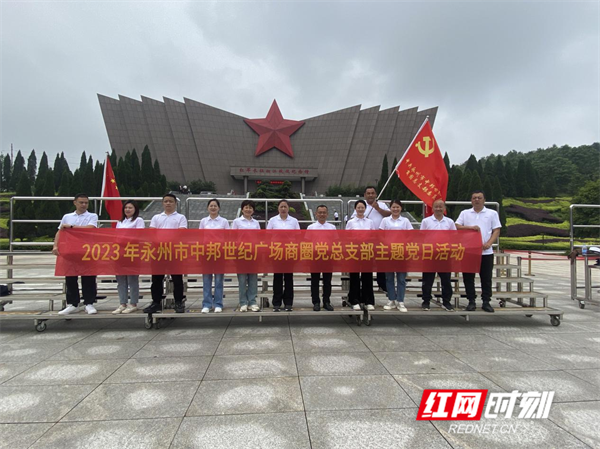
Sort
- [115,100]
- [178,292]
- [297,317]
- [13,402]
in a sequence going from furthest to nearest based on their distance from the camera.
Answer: [115,100] → [297,317] → [178,292] → [13,402]

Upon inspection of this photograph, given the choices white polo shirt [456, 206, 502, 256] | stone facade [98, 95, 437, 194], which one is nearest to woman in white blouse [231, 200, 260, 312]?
white polo shirt [456, 206, 502, 256]

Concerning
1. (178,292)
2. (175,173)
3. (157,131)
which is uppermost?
(157,131)

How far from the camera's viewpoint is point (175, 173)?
1684 inches

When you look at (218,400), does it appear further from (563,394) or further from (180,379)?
(563,394)

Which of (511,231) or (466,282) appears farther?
(511,231)

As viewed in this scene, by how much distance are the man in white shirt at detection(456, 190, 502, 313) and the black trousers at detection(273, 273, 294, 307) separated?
2404 millimetres

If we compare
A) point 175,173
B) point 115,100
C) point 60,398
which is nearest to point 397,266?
point 60,398

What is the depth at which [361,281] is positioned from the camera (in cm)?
494

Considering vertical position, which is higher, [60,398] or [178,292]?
[178,292]

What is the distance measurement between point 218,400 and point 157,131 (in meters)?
44.5

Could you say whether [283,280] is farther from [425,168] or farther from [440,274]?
[425,168]

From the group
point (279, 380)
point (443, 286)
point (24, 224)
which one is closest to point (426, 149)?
point (443, 286)

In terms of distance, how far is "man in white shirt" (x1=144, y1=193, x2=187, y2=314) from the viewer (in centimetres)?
467

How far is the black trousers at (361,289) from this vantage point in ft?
15.8
